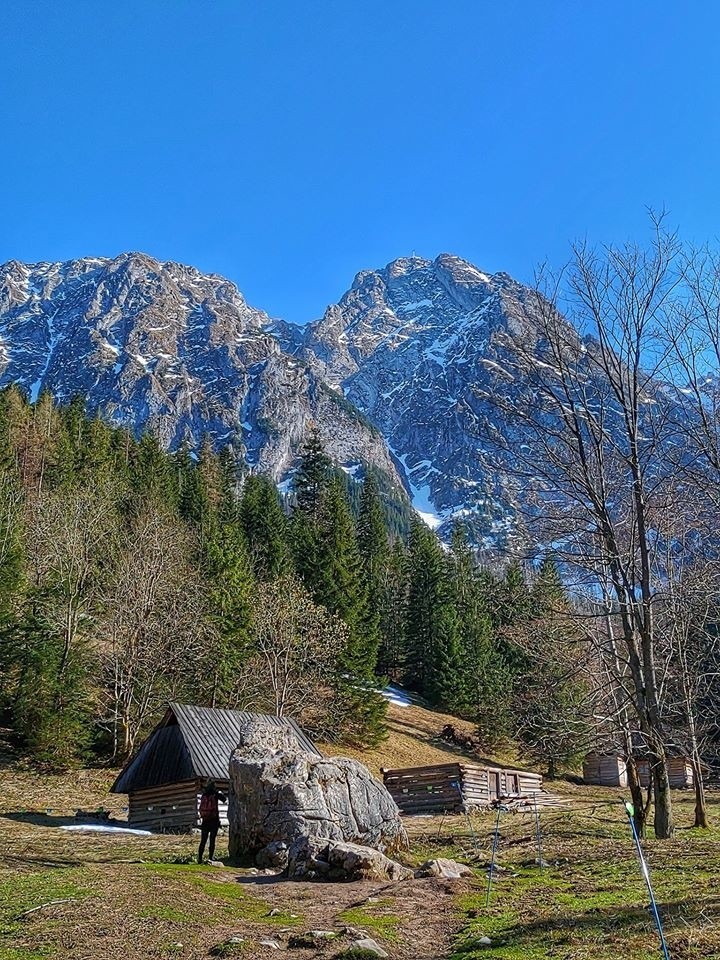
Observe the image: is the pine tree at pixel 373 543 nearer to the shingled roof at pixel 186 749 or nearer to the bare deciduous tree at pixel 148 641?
the bare deciduous tree at pixel 148 641

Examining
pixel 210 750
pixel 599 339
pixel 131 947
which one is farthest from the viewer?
pixel 210 750

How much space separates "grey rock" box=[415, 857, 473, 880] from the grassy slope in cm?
44

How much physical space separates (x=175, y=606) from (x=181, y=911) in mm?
31289

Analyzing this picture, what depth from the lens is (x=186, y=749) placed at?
2709 centimetres

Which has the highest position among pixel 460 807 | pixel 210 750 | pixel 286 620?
pixel 286 620

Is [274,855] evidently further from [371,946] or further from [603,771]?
[603,771]

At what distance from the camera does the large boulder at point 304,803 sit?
56.7ft

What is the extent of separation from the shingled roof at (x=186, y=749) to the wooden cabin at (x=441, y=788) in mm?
6529

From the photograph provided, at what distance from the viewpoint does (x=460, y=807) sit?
3225cm

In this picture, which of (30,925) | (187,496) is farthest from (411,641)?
(30,925)

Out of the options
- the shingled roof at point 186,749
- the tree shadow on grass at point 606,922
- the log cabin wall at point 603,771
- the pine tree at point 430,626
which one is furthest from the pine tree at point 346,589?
the tree shadow on grass at point 606,922

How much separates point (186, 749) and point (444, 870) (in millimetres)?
14416

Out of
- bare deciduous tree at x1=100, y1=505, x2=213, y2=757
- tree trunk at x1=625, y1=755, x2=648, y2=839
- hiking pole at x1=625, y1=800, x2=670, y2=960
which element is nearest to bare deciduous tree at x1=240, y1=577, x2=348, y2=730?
bare deciduous tree at x1=100, y1=505, x2=213, y2=757

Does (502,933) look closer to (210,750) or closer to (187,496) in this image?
(210,750)
